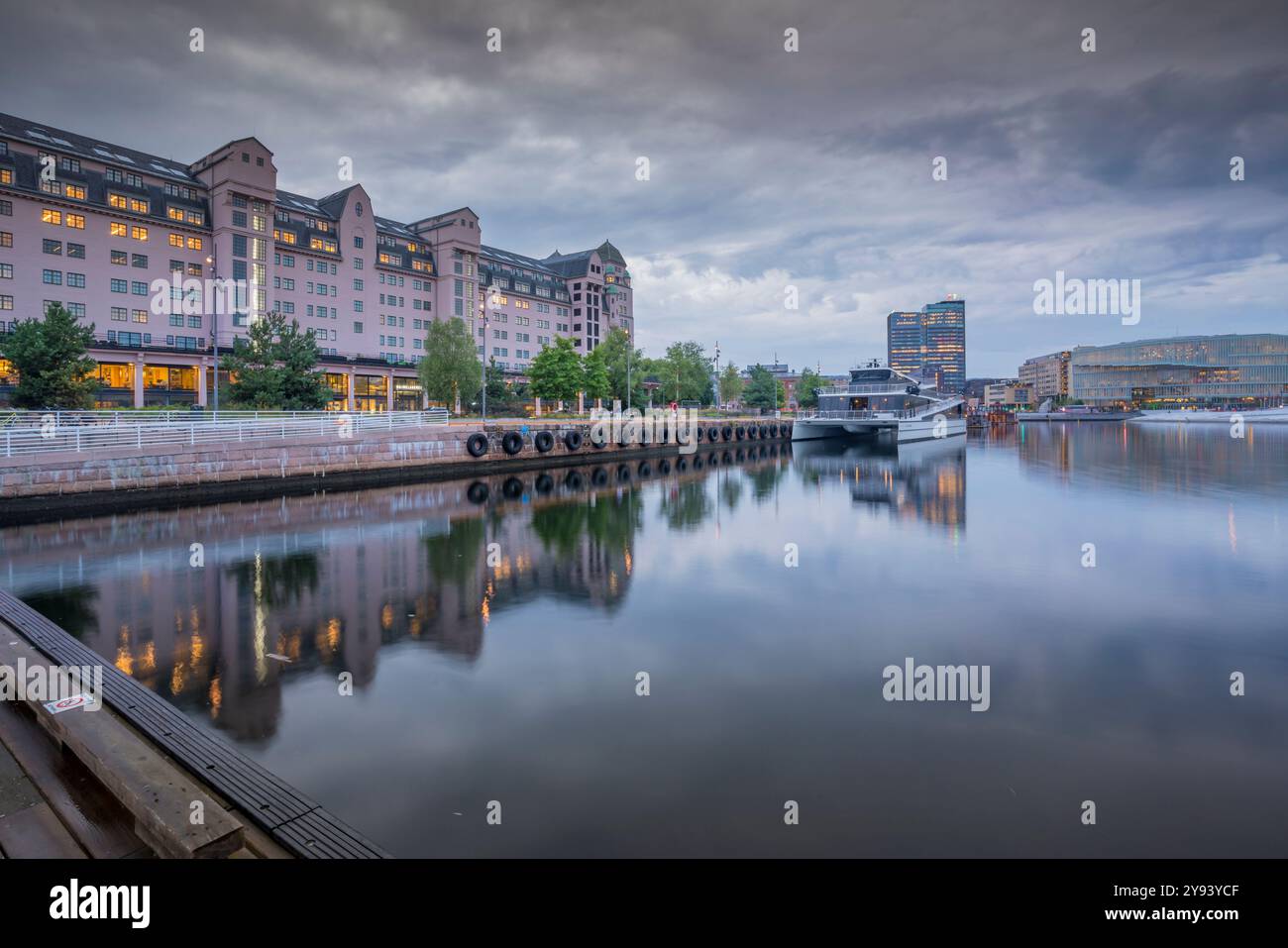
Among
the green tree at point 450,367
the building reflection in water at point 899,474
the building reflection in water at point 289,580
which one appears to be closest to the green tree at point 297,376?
the green tree at point 450,367

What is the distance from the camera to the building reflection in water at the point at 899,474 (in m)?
27.0

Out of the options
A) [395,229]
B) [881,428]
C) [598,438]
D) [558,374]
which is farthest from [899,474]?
[395,229]

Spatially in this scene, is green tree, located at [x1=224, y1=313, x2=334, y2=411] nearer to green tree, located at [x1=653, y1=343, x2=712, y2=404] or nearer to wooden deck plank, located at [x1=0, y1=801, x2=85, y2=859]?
wooden deck plank, located at [x1=0, y1=801, x2=85, y2=859]

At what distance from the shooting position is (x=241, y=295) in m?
62.2

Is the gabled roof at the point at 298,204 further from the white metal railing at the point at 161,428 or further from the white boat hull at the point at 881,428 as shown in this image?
the white boat hull at the point at 881,428

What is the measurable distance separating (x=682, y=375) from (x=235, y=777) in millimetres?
81769

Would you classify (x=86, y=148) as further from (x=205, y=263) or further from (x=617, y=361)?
(x=617, y=361)

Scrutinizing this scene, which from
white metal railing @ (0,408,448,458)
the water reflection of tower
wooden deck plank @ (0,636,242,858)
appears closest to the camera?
wooden deck plank @ (0,636,242,858)

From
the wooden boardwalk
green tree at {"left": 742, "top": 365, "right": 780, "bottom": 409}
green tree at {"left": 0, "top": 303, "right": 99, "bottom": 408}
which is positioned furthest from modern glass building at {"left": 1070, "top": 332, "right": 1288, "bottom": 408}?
the wooden boardwalk

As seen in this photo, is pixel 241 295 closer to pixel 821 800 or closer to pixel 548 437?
pixel 548 437

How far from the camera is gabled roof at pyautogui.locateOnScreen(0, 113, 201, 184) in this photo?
174 feet

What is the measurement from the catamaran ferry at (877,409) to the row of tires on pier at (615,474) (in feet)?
39.8

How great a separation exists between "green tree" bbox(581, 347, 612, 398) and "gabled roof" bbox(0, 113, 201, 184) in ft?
138

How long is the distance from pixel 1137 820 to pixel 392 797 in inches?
269
